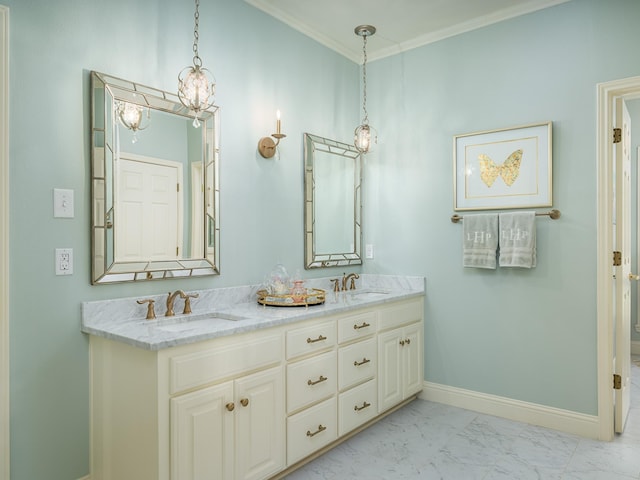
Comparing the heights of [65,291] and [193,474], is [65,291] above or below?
above

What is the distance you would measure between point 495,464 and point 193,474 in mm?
Result: 1605

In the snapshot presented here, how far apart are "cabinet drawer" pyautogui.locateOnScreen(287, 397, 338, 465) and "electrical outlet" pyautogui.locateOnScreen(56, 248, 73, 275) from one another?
124 centimetres

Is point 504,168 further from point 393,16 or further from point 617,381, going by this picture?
point 617,381

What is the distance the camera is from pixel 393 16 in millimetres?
3086

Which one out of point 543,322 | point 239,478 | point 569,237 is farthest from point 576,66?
point 239,478

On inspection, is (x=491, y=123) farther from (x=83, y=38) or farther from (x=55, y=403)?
(x=55, y=403)

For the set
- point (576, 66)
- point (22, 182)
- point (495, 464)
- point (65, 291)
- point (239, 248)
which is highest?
point (576, 66)

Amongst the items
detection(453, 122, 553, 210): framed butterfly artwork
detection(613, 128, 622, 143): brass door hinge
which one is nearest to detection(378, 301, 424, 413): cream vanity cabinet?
detection(453, 122, 553, 210): framed butterfly artwork

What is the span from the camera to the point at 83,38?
2025 mm

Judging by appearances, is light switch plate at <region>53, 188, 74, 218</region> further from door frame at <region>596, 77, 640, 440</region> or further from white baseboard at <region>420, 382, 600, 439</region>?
door frame at <region>596, 77, 640, 440</region>

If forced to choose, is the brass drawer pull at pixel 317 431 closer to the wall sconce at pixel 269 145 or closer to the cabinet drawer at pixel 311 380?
the cabinet drawer at pixel 311 380

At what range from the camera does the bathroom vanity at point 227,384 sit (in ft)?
5.75

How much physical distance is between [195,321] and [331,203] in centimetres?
152

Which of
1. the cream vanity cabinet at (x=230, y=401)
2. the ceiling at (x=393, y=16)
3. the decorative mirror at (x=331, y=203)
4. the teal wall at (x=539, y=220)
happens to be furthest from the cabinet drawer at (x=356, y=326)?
the ceiling at (x=393, y=16)
